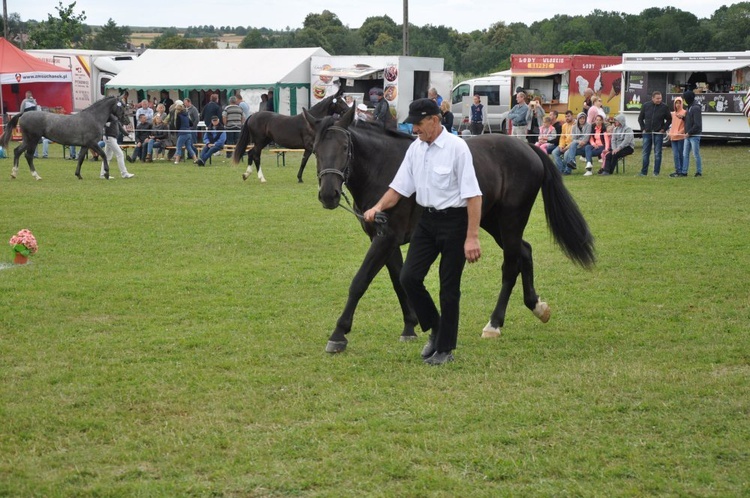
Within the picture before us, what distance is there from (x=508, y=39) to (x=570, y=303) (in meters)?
87.3

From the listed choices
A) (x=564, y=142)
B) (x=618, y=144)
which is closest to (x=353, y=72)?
(x=564, y=142)

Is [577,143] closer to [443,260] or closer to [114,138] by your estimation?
[114,138]

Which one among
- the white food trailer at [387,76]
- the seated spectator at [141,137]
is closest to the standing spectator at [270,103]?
the white food trailer at [387,76]

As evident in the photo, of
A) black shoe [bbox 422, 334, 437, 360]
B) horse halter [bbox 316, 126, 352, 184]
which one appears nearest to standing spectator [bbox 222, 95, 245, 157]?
horse halter [bbox 316, 126, 352, 184]

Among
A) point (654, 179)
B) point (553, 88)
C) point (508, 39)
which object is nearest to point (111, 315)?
point (654, 179)

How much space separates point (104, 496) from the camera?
4363 mm

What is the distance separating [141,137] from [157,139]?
1.57 feet

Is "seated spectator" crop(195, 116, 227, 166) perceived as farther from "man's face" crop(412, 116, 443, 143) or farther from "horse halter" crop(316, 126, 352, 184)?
"man's face" crop(412, 116, 443, 143)

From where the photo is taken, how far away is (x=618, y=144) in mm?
21453

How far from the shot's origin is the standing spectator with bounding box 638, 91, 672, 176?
21031 mm

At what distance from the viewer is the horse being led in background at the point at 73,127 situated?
69.9ft

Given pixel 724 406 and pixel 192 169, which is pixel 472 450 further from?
pixel 192 169

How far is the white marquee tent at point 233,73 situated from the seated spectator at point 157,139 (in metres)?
5.39

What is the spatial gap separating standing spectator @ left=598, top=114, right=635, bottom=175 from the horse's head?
15.5 m
